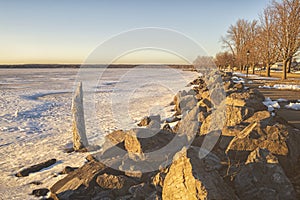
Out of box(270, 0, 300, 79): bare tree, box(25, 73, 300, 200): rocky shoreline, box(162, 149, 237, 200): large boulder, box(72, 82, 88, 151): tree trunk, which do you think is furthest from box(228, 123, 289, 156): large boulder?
box(270, 0, 300, 79): bare tree

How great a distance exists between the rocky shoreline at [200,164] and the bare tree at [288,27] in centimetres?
2354

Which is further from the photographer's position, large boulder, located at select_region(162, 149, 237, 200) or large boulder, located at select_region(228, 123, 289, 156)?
large boulder, located at select_region(228, 123, 289, 156)

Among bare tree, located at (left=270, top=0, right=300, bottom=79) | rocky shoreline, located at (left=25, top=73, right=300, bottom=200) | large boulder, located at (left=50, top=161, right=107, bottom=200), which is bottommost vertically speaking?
large boulder, located at (left=50, top=161, right=107, bottom=200)

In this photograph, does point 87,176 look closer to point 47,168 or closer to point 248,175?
point 47,168

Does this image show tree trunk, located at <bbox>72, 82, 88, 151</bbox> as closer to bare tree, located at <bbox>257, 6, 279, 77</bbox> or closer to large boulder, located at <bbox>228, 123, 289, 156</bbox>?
large boulder, located at <bbox>228, 123, 289, 156</bbox>

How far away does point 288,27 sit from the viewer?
85.4 feet

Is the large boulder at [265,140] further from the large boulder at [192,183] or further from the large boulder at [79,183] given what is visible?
the large boulder at [79,183]

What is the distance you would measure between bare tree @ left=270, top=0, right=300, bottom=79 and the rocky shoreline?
23544mm

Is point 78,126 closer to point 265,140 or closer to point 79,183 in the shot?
point 79,183

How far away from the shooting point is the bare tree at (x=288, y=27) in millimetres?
25609

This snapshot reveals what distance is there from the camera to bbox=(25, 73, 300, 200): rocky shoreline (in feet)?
11.5

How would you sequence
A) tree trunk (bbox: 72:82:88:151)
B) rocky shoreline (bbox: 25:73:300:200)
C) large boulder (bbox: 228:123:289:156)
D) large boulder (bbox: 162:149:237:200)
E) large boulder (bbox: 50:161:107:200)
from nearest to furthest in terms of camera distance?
large boulder (bbox: 162:149:237:200)
rocky shoreline (bbox: 25:73:300:200)
large boulder (bbox: 228:123:289:156)
large boulder (bbox: 50:161:107:200)
tree trunk (bbox: 72:82:88:151)

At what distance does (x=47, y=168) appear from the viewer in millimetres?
6715

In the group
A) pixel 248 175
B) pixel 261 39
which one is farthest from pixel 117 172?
pixel 261 39
